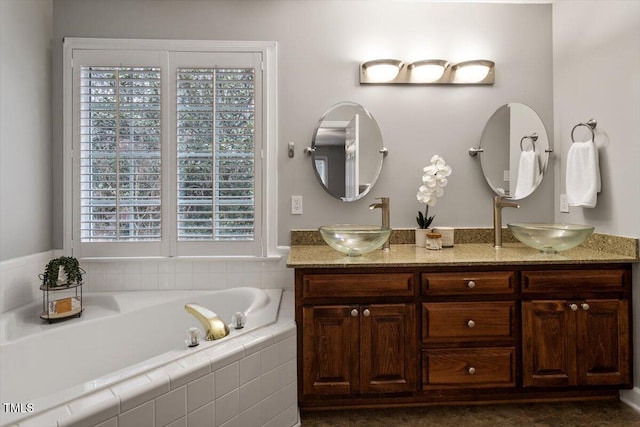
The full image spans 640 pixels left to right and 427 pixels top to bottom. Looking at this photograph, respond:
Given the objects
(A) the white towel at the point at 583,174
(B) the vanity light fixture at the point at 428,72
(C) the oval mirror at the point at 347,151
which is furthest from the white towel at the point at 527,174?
(C) the oval mirror at the point at 347,151

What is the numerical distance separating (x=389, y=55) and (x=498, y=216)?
1.34 metres

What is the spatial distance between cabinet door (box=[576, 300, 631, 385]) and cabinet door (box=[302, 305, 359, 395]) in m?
1.25

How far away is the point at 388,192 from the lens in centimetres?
262

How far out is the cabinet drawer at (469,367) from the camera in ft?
6.49

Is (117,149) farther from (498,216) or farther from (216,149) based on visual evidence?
(498,216)

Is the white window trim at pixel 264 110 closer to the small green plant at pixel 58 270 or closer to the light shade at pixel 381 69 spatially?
the small green plant at pixel 58 270

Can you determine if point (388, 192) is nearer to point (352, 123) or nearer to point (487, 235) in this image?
point (352, 123)

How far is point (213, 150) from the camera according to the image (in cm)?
246

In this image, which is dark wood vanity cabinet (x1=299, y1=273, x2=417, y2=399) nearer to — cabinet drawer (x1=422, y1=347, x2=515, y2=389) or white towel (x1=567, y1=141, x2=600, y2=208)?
cabinet drawer (x1=422, y1=347, x2=515, y2=389)

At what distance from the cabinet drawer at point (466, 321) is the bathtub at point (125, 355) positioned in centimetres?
75

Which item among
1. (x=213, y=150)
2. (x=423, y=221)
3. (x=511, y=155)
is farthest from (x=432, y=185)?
(x=213, y=150)

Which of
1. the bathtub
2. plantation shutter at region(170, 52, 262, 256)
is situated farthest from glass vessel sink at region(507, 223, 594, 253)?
plantation shutter at region(170, 52, 262, 256)

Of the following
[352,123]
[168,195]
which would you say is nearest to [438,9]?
[352,123]

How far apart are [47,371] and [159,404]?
0.86m
